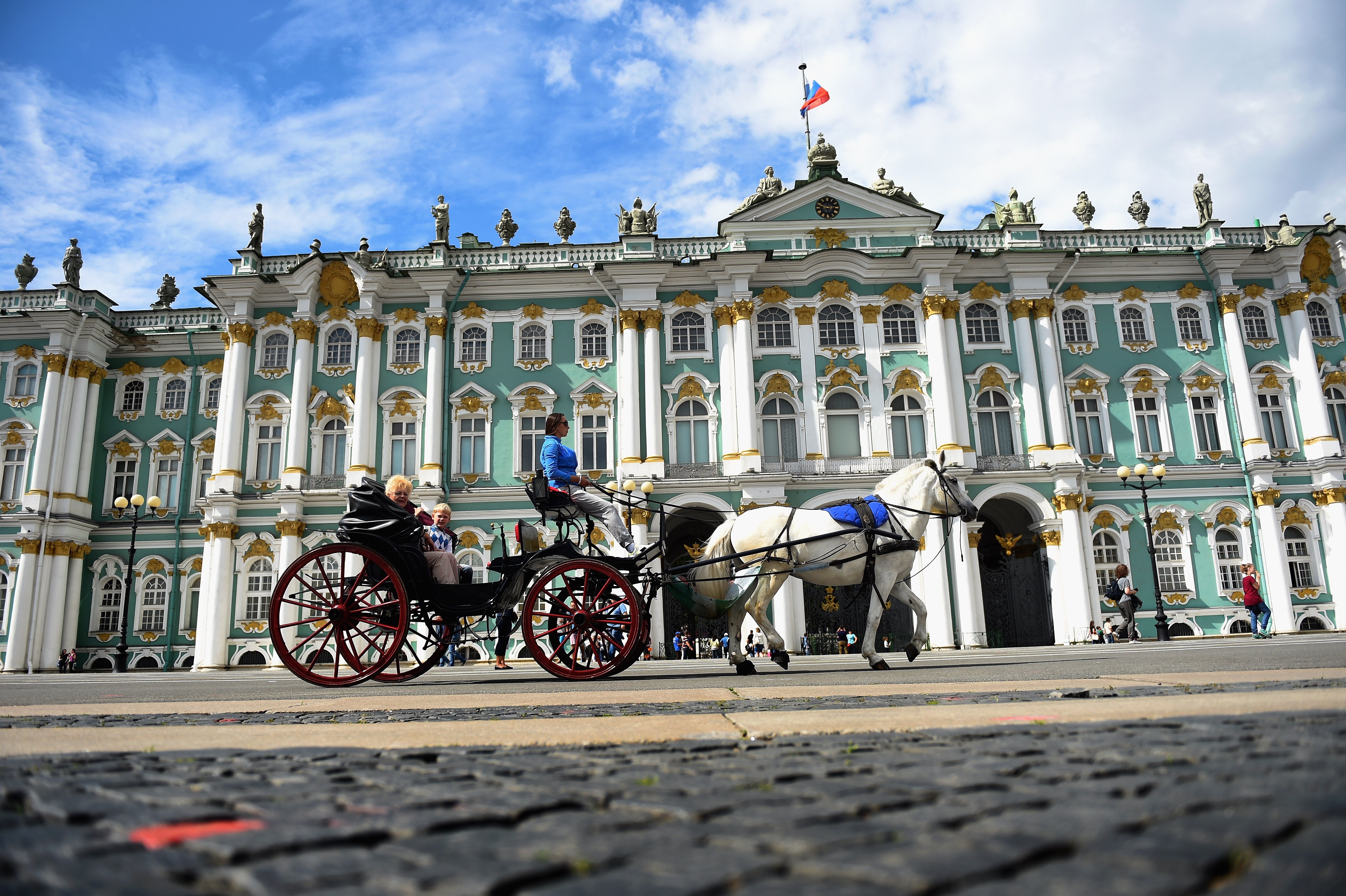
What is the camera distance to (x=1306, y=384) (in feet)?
90.1

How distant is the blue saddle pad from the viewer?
10.6 meters

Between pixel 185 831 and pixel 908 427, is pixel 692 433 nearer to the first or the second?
pixel 908 427

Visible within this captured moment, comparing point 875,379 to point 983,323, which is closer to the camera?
point 875,379

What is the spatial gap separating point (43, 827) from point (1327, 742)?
338 cm

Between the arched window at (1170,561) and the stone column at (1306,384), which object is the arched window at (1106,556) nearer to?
the arched window at (1170,561)

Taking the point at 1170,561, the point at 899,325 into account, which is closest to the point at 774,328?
the point at 899,325

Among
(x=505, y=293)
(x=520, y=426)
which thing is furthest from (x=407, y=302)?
(x=520, y=426)

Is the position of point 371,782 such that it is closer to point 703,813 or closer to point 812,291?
point 703,813

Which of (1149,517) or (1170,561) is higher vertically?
(1149,517)

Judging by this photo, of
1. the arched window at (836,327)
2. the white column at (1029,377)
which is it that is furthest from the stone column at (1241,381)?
the arched window at (836,327)

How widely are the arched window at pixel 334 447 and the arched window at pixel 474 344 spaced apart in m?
4.21

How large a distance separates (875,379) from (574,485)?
19.8 meters

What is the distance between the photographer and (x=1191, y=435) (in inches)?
1085

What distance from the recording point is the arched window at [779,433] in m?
27.0
